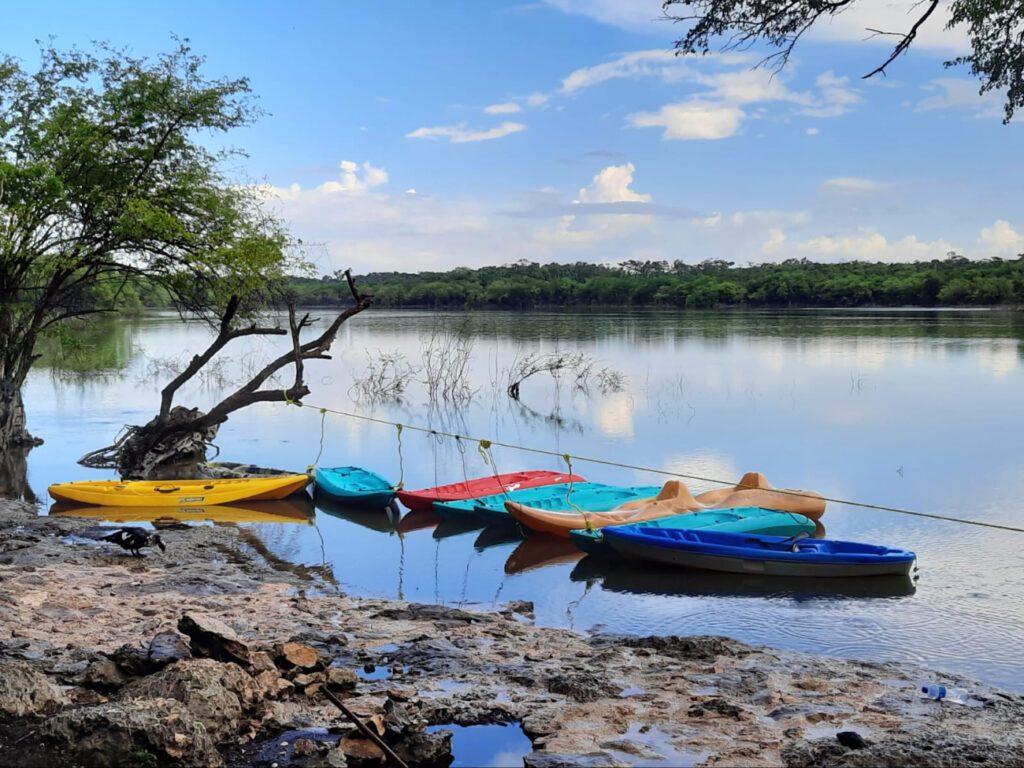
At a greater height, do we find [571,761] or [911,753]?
[911,753]

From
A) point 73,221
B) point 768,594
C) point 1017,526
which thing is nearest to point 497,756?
point 768,594

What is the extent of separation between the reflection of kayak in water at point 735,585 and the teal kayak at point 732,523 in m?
0.65

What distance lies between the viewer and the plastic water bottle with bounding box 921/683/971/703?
7009 millimetres

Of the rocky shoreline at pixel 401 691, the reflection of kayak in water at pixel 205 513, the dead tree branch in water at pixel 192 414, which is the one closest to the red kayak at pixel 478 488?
the reflection of kayak in water at pixel 205 513

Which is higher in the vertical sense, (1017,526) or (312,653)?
(312,653)

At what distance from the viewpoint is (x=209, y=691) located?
5.54m

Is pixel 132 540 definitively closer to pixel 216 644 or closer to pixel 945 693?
pixel 216 644

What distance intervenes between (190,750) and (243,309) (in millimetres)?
14343

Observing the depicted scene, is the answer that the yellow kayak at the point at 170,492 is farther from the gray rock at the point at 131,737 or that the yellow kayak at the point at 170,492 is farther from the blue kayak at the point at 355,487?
the gray rock at the point at 131,737

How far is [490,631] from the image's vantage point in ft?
27.7

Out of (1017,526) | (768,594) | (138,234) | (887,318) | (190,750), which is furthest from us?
(887,318)

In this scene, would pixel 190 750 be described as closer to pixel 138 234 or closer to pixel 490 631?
pixel 490 631

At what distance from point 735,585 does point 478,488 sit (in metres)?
5.21

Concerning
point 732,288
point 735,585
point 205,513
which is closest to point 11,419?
point 205,513
